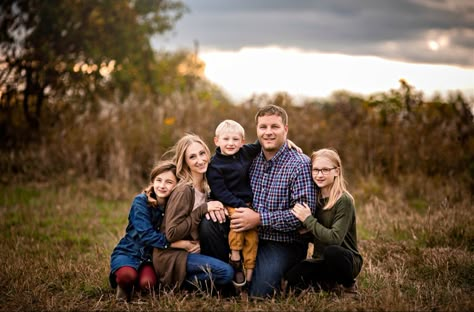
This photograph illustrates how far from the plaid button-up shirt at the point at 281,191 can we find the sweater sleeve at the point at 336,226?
227 millimetres

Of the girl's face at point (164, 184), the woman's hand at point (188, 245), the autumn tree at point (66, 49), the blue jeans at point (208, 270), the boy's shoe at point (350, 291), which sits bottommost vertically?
the boy's shoe at point (350, 291)

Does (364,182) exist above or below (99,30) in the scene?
below

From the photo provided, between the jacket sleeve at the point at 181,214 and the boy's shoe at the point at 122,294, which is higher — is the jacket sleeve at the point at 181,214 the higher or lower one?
the higher one

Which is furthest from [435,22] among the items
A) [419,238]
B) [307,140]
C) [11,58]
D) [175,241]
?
[11,58]

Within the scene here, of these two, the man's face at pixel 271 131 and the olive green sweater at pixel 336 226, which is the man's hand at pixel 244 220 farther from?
the man's face at pixel 271 131

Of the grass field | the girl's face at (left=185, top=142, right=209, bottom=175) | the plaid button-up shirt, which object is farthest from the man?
the girl's face at (left=185, top=142, right=209, bottom=175)

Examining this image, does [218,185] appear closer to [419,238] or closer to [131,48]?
[419,238]

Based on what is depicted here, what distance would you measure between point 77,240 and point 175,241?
2.90 m

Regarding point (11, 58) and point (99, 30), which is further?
point (99, 30)

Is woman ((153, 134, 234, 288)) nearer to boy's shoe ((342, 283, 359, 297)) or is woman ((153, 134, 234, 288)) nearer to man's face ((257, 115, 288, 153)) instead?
man's face ((257, 115, 288, 153))

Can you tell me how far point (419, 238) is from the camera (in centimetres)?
633

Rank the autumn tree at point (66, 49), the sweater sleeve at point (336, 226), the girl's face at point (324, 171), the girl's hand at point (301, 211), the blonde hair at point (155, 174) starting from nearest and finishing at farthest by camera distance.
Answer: the sweater sleeve at point (336, 226) → the girl's hand at point (301, 211) → the girl's face at point (324, 171) → the blonde hair at point (155, 174) → the autumn tree at point (66, 49)

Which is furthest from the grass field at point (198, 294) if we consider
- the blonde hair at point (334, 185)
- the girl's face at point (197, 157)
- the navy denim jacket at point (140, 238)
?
the girl's face at point (197, 157)

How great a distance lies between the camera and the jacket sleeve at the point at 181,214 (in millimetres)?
4410
